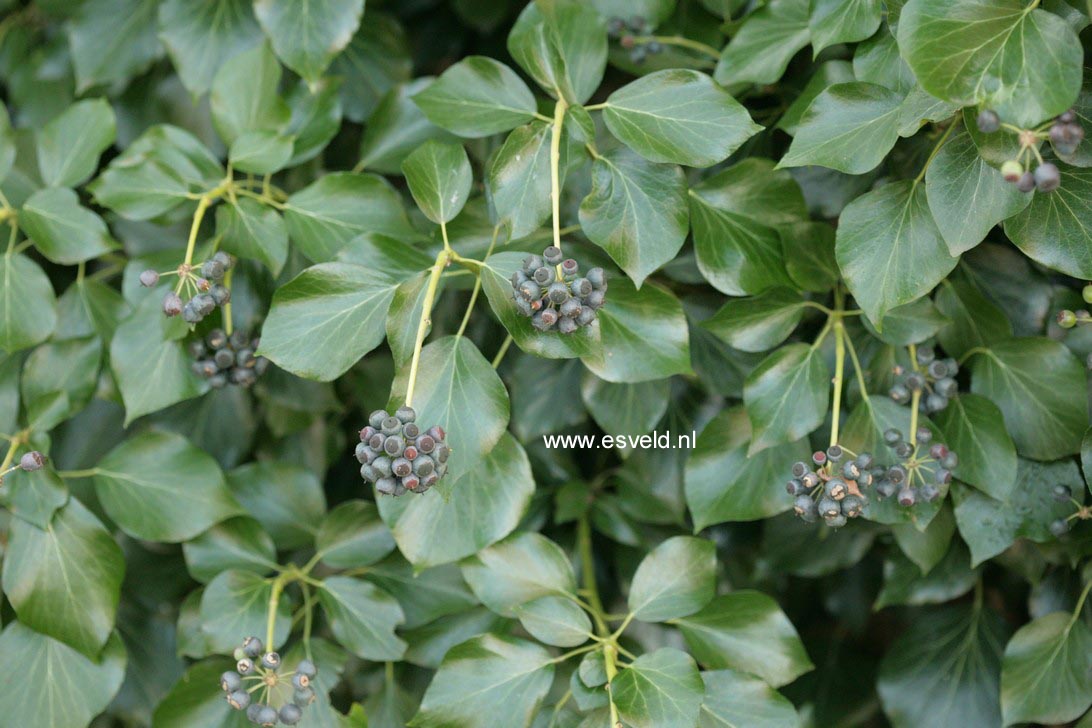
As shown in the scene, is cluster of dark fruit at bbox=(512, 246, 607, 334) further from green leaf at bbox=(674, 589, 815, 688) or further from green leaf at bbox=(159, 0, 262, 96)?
green leaf at bbox=(159, 0, 262, 96)

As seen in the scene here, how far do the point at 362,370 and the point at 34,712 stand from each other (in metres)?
0.57

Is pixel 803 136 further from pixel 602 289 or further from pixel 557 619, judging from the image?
pixel 557 619

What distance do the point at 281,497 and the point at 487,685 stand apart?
0.40m

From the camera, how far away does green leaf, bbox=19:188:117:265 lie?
3.52ft

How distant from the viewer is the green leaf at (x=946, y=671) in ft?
3.80

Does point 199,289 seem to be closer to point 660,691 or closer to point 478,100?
point 478,100

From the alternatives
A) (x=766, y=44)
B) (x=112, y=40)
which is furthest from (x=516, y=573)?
(x=112, y=40)

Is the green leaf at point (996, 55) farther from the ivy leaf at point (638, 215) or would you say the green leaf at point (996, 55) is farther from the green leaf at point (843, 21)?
the ivy leaf at point (638, 215)

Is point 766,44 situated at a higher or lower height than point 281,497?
higher

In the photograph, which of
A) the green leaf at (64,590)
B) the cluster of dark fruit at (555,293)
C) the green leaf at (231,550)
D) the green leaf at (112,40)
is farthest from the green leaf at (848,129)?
the green leaf at (112,40)

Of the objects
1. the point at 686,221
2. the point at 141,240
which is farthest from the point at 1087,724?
the point at 141,240

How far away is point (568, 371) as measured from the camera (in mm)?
1193

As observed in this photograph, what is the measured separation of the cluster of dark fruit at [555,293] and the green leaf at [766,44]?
1.22 ft

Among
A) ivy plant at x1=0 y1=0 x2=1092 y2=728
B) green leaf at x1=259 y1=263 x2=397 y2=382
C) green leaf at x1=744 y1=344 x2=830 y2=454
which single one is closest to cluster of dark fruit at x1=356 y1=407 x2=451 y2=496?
ivy plant at x1=0 y1=0 x2=1092 y2=728
